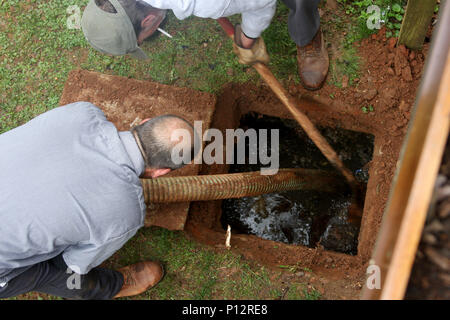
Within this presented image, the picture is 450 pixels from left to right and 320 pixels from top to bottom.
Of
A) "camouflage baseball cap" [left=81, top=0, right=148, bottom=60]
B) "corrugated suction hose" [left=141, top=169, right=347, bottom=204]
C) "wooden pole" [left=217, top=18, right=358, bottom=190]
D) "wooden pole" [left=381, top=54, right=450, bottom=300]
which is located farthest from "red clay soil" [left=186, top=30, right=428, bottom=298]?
"wooden pole" [left=381, top=54, right=450, bottom=300]

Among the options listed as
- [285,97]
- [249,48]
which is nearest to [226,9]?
[249,48]

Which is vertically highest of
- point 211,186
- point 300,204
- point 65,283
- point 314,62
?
point 314,62

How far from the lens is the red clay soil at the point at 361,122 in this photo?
9.72 feet

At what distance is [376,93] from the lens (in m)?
3.10

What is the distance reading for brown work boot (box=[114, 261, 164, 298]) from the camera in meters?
2.91

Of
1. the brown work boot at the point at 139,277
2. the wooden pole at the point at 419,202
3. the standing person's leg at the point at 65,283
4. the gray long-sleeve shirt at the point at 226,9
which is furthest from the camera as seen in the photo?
the brown work boot at the point at 139,277

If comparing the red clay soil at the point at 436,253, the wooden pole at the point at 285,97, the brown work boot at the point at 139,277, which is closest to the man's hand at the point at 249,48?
the wooden pole at the point at 285,97

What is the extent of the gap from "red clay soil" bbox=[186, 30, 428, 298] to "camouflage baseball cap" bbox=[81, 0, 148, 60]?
1.05m

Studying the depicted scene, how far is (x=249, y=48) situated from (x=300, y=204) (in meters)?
2.02

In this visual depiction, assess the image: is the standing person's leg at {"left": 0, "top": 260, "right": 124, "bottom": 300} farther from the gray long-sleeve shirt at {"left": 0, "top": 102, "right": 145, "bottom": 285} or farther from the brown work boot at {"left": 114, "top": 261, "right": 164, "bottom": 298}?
the gray long-sleeve shirt at {"left": 0, "top": 102, "right": 145, "bottom": 285}

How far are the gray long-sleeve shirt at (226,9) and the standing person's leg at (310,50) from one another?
524 mm

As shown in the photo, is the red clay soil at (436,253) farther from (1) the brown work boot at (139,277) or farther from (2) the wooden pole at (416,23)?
(1) the brown work boot at (139,277)

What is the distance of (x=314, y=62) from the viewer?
314cm

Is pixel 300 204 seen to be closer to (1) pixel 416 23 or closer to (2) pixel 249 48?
(2) pixel 249 48
